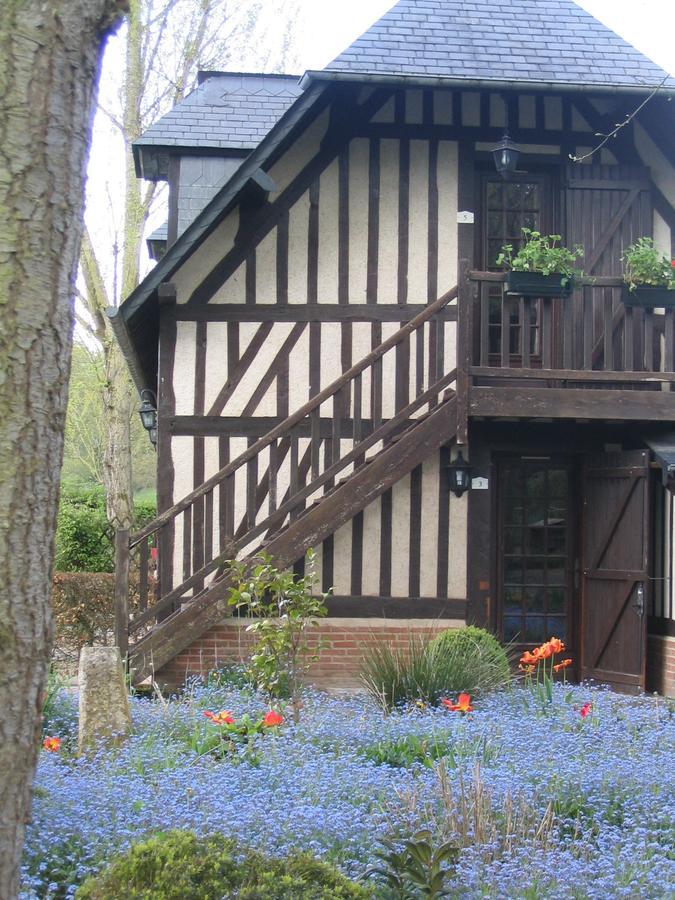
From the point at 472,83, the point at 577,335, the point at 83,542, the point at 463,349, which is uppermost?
the point at 472,83

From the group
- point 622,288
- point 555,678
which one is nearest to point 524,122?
point 622,288

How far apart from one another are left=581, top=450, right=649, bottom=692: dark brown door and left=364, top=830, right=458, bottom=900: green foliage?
6.55 metres

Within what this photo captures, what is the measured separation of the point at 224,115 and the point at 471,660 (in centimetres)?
718

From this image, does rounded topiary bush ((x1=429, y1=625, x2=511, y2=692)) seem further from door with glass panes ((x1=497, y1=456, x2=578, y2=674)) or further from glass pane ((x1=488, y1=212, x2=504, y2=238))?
glass pane ((x1=488, y1=212, x2=504, y2=238))

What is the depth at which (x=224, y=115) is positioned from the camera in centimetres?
1254

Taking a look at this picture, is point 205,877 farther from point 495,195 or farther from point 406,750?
point 495,195

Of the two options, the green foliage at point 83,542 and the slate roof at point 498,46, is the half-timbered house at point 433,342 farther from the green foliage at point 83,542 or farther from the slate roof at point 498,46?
the green foliage at point 83,542

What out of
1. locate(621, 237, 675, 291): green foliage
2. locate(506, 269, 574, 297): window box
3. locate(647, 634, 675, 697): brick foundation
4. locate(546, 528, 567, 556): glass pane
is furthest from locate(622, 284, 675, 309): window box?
locate(647, 634, 675, 697): brick foundation

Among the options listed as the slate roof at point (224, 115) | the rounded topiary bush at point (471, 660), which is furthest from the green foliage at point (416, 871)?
the slate roof at point (224, 115)

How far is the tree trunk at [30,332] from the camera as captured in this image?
8.77 ft

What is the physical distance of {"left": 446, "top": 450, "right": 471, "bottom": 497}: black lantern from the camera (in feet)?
33.7

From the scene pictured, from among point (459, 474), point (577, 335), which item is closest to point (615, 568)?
point (459, 474)

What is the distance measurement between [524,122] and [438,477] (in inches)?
138

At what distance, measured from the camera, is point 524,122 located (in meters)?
10.8
